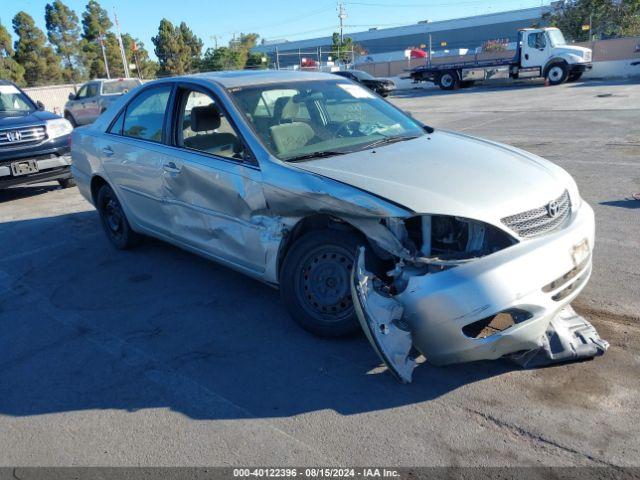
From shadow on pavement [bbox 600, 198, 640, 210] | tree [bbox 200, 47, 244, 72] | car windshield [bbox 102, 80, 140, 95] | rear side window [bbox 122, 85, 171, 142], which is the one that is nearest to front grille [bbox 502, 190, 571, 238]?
rear side window [bbox 122, 85, 171, 142]

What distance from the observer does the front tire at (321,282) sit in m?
3.58

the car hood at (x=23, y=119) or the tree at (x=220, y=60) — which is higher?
the tree at (x=220, y=60)

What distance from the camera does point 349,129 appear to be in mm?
4398

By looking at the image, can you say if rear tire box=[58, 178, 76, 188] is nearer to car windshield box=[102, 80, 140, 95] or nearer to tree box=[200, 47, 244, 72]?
car windshield box=[102, 80, 140, 95]

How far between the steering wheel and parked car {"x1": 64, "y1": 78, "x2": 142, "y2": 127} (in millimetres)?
15400

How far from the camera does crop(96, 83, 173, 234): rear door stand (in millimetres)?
4914

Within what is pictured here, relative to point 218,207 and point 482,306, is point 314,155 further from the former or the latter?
point 482,306

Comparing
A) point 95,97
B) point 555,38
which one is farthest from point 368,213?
point 555,38

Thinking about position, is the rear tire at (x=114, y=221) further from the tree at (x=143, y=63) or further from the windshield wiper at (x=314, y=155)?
the tree at (x=143, y=63)

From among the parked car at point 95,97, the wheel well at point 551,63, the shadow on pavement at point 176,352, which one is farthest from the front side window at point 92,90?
the wheel well at point 551,63

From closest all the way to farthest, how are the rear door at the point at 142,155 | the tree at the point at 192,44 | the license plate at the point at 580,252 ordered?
the license plate at the point at 580,252 < the rear door at the point at 142,155 < the tree at the point at 192,44

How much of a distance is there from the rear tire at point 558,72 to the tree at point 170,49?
124 ft

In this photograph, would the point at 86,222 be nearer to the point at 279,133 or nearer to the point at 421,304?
the point at 279,133

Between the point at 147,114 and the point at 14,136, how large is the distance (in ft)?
16.0
